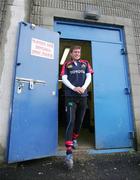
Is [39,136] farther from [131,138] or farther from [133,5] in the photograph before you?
[133,5]

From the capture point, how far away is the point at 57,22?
4.63 meters

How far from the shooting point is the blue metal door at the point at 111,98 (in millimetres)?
4422

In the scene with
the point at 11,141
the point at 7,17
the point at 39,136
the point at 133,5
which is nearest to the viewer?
the point at 11,141

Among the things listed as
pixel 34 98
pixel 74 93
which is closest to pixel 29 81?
pixel 34 98

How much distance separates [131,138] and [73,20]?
8.59 feet

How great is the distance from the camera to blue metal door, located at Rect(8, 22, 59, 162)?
335 cm

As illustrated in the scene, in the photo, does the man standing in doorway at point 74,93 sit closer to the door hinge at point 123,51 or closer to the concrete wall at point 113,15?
the concrete wall at point 113,15

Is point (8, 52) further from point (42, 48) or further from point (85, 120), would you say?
point (85, 120)

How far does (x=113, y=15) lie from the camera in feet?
16.3

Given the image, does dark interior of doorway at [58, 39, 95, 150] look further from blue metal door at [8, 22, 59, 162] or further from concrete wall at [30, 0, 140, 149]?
concrete wall at [30, 0, 140, 149]

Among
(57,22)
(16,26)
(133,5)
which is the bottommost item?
(16,26)

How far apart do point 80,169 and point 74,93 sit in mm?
1130

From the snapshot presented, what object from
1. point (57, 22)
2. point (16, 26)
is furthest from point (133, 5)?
point (16, 26)

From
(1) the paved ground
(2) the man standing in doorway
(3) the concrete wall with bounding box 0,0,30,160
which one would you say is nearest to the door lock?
(3) the concrete wall with bounding box 0,0,30,160
